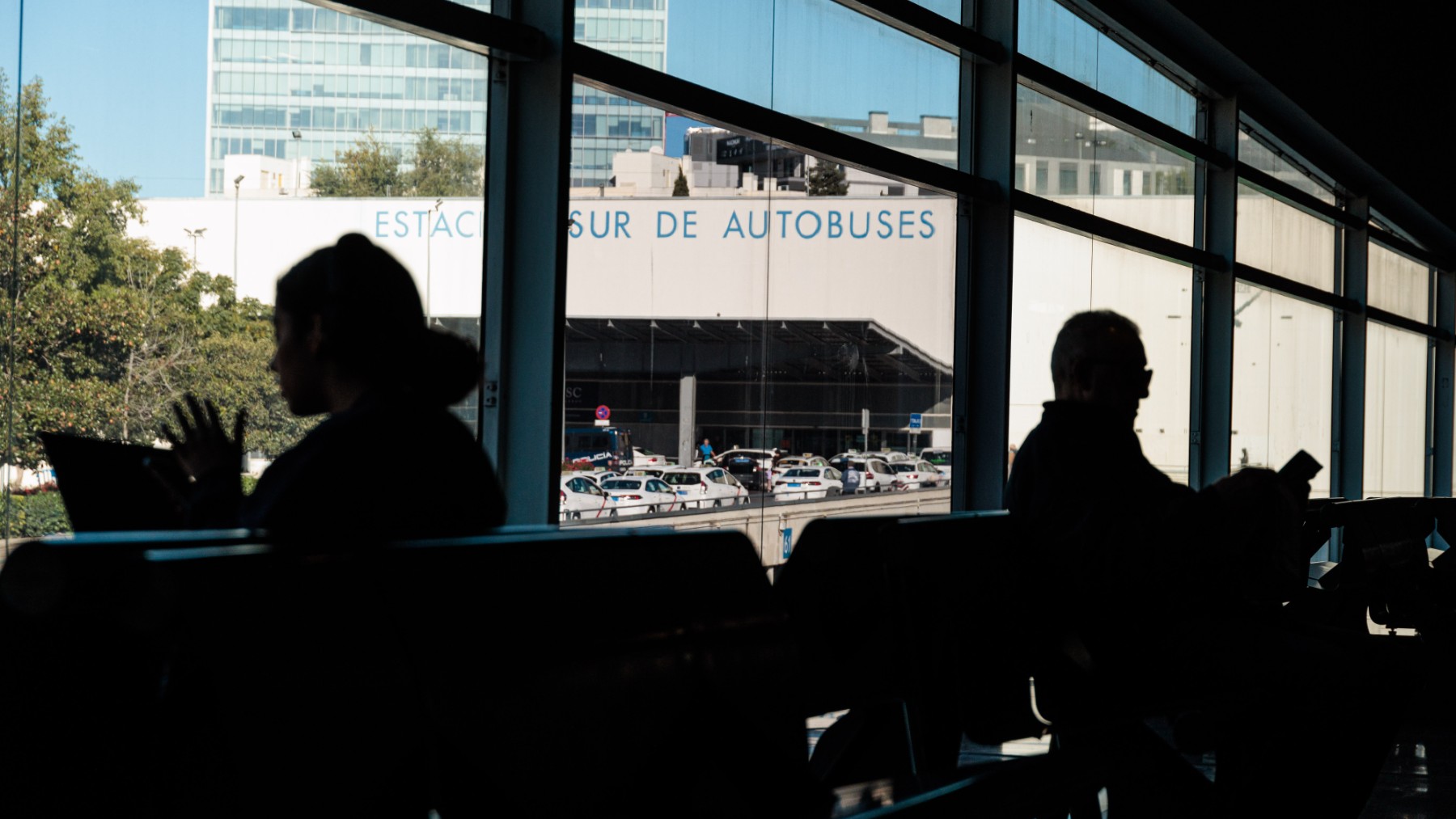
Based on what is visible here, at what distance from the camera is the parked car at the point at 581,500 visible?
12.0ft

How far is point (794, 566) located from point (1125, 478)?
0.77m

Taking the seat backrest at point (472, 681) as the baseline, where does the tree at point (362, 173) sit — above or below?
above

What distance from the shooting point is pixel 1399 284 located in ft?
40.3

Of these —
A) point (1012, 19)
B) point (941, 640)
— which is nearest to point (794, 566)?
point (941, 640)

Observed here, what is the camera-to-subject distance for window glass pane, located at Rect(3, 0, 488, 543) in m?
2.58

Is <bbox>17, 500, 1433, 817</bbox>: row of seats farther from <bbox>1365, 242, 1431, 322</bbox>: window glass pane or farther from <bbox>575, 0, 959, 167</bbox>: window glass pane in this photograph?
<bbox>1365, 242, 1431, 322</bbox>: window glass pane

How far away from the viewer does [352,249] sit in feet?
5.30

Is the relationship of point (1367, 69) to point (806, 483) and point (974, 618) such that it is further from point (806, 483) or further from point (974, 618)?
point (974, 618)

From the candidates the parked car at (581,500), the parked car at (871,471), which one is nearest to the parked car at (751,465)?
the parked car at (871,471)

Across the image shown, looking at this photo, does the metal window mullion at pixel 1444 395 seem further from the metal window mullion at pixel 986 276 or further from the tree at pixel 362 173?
the tree at pixel 362 173

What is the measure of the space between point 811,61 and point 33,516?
10.4 ft

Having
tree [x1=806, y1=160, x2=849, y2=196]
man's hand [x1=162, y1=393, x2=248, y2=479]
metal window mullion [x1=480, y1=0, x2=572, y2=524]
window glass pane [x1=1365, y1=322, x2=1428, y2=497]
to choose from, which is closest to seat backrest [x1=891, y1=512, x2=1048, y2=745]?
man's hand [x1=162, y1=393, x2=248, y2=479]

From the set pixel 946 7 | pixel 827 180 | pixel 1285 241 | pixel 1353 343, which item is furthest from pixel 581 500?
pixel 1353 343

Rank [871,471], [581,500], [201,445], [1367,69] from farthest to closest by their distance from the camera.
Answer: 1. [1367,69]
2. [871,471]
3. [581,500]
4. [201,445]
